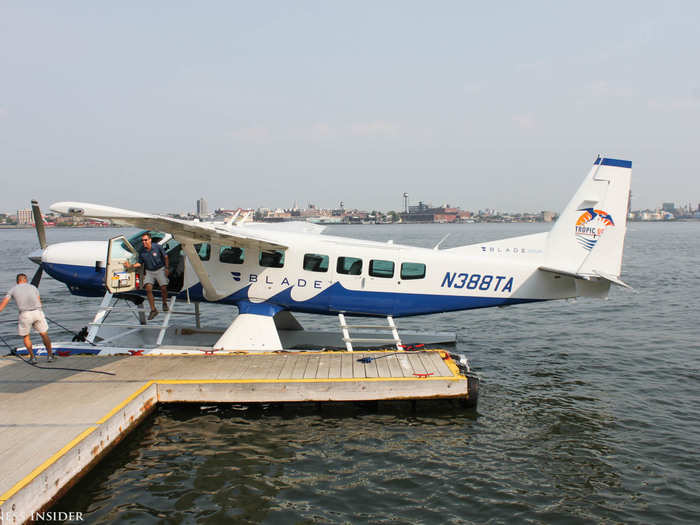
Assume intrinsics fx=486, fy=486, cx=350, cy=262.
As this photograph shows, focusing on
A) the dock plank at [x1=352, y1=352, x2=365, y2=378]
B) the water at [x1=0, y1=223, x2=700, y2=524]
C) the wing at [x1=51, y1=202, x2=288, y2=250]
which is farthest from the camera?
the dock plank at [x1=352, y1=352, x2=365, y2=378]

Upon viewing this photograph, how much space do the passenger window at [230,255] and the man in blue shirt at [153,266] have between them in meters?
1.19

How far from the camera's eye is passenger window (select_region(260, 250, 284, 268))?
10.6m

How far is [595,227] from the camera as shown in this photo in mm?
10766

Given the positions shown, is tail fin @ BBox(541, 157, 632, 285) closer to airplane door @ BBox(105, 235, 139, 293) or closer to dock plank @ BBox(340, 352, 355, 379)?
dock plank @ BBox(340, 352, 355, 379)

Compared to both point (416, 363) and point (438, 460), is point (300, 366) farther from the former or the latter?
point (438, 460)

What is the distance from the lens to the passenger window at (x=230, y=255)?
10.6 meters

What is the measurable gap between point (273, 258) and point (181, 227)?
2.20 metres

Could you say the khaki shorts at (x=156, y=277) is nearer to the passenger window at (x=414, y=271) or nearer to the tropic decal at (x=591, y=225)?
the passenger window at (x=414, y=271)

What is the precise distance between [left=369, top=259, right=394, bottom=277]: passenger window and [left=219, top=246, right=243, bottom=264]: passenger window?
9.41ft

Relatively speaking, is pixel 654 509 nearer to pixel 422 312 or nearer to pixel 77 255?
pixel 422 312

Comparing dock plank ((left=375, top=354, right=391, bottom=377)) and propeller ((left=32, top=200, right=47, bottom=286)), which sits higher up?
propeller ((left=32, top=200, right=47, bottom=286))

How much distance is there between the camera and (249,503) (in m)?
5.87

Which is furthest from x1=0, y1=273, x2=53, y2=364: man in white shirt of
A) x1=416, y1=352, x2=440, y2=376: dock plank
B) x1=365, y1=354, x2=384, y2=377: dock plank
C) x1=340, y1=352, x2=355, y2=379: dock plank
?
x1=416, y1=352, x2=440, y2=376: dock plank

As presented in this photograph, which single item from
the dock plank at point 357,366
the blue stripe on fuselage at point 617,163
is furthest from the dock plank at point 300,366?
the blue stripe on fuselage at point 617,163
